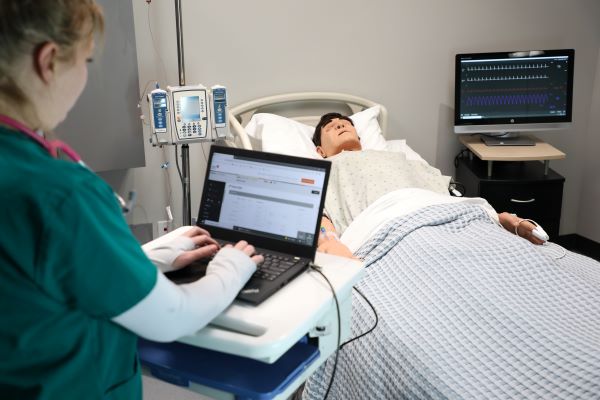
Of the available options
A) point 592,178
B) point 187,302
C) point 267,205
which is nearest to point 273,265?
point 267,205

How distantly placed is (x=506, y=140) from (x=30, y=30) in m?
2.78

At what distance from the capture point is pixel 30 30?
79 centimetres

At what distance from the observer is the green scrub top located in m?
0.77

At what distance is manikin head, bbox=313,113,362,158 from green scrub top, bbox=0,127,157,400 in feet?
6.35

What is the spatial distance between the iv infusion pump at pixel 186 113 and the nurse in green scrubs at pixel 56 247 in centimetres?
150

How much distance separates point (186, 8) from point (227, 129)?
70cm

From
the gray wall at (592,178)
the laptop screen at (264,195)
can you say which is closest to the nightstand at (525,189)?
the gray wall at (592,178)

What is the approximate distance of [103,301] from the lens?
2.63 feet

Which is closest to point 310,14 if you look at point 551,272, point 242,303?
point 551,272

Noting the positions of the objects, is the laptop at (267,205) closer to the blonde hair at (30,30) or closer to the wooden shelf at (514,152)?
the blonde hair at (30,30)

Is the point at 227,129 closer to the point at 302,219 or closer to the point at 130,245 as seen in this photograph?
the point at 302,219

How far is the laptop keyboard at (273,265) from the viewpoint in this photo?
117cm

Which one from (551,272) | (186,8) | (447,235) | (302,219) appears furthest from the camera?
(186,8)

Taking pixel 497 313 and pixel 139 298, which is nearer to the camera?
pixel 139 298
